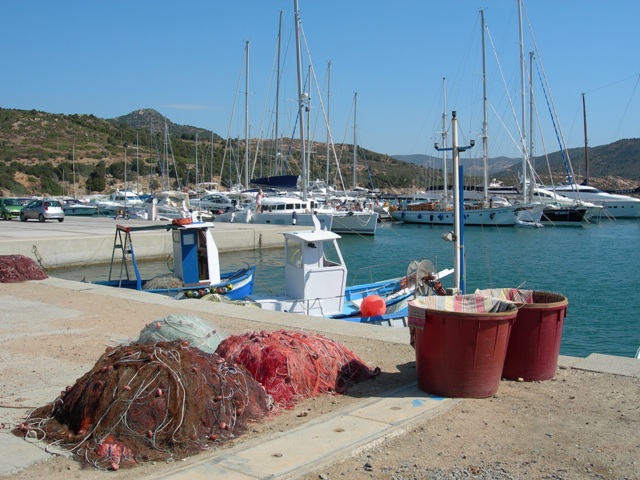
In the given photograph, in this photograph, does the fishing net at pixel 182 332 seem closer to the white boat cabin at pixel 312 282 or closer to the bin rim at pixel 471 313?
the bin rim at pixel 471 313

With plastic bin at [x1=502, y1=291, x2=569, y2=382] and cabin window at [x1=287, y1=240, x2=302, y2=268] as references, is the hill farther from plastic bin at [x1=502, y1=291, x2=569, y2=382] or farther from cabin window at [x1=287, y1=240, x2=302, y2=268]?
plastic bin at [x1=502, y1=291, x2=569, y2=382]

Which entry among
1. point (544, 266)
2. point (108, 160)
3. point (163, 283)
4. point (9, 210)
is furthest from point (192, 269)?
point (108, 160)

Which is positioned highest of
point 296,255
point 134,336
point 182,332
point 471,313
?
point 471,313

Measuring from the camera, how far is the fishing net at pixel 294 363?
267 inches

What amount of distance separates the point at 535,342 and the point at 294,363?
100 inches

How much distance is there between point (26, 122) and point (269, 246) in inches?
3343

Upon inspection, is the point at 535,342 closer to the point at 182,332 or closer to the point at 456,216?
the point at 456,216

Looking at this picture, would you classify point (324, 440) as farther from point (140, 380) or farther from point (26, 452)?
point (26, 452)

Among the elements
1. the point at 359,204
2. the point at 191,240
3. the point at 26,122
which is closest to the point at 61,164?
the point at 26,122

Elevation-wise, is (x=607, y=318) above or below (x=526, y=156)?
below

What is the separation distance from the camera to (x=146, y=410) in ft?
18.1

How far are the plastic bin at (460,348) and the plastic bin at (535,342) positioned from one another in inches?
17.9

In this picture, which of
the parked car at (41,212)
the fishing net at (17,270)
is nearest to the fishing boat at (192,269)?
the fishing net at (17,270)

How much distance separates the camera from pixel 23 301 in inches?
504
